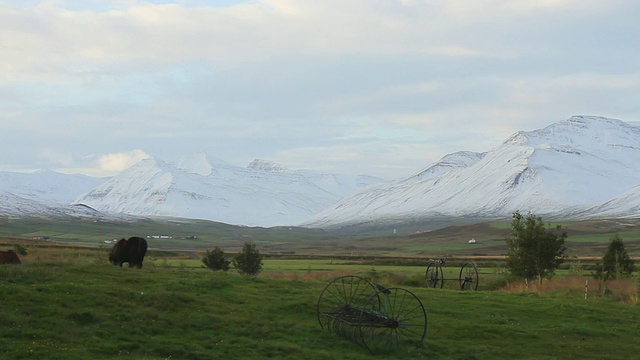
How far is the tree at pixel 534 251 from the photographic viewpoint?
5262cm

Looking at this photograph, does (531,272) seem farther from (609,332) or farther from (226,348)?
(226,348)

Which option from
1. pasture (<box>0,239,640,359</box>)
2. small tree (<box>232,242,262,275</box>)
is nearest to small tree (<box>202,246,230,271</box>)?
small tree (<box>232,242,262,275</box>)

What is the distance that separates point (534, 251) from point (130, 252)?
27180mm

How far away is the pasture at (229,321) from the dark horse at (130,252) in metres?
3.51

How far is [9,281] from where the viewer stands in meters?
28.9

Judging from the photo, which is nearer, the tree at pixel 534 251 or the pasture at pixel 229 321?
the pasture at pixel 229 321

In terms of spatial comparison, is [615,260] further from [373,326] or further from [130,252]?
[373,326]

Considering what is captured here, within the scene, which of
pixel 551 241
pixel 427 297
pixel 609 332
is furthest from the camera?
pixel 551 241

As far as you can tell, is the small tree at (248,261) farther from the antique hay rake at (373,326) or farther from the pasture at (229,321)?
the antique hay rake at (373,326)

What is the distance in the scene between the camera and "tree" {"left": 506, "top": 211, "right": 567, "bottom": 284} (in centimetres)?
5262

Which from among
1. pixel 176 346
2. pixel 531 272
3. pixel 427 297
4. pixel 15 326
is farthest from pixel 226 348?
pixel 531 272

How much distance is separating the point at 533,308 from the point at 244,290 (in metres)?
13.0

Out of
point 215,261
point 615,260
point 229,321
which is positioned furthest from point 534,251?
point 229,321

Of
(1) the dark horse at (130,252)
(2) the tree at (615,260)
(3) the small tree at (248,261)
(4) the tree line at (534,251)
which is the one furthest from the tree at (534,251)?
(1) the dark horse at (130,252)
